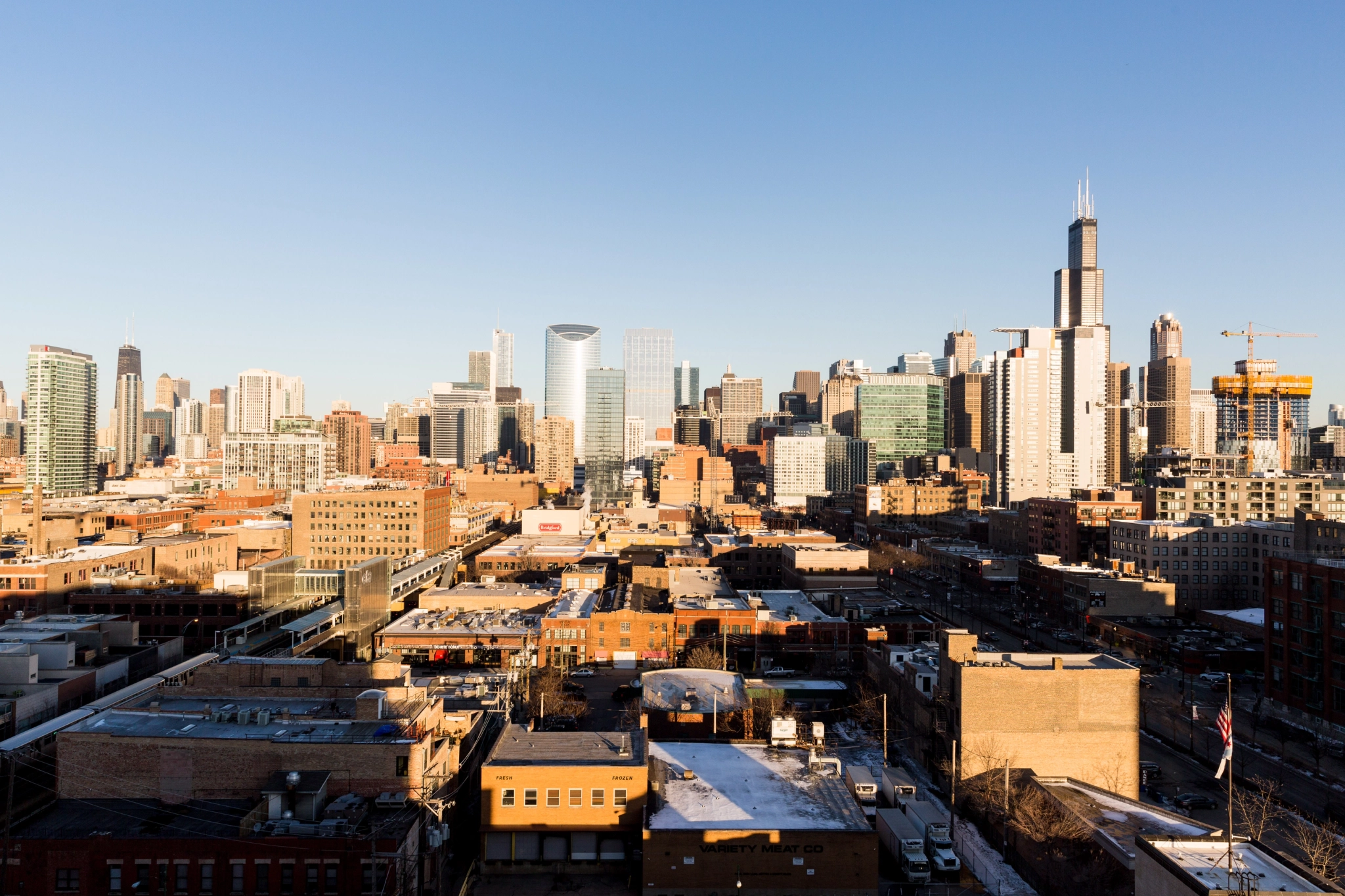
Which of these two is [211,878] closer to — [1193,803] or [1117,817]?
[1117,817]

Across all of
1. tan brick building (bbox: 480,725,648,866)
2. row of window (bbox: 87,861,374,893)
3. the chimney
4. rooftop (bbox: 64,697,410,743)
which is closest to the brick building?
tan brick building (bbox: 480,725,648,866)

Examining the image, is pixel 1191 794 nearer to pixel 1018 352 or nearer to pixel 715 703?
pixel 715 703

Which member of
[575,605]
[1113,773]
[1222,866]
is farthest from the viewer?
[575,605]

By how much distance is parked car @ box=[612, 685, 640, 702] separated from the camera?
56.4 metres

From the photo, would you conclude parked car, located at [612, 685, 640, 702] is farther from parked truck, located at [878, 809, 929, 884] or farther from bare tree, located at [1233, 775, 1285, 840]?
bare tree, located at [1233, 775, 1285, 840]

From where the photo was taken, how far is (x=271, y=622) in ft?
232

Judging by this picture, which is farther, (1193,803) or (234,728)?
(1193,803)

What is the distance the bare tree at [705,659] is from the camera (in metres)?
62.1

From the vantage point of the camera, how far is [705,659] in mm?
62125

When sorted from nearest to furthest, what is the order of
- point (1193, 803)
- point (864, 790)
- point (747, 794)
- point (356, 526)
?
point (747, 794) < point (864, 790) < point (1193, 803) < point (356, 526)

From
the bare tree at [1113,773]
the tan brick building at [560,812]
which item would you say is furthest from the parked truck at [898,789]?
the tan brick building at [560,812]

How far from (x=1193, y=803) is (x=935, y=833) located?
53.0 ft

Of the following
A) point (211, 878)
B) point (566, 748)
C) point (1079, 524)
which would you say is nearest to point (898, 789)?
point (566, 748)

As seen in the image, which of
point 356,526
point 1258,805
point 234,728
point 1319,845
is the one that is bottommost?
point 1258,805
